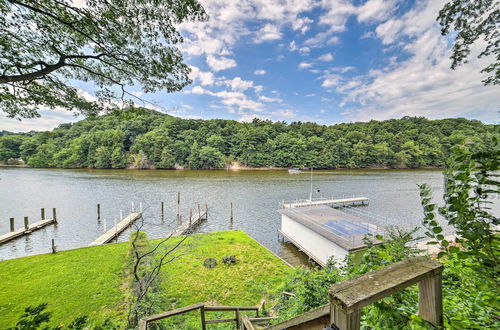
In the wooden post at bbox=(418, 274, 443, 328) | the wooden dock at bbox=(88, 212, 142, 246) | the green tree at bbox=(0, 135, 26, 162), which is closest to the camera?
the wooden post at bbox=(418, 274, 443, 328)

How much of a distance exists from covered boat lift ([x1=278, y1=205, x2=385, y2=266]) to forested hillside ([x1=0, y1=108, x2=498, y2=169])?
41.7 metres

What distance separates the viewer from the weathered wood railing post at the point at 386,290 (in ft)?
2.32

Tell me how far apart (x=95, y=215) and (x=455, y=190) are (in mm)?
25372

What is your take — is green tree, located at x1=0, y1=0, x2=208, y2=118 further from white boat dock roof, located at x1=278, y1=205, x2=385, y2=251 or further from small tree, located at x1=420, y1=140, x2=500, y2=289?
white boat dock roof, located at x1=278, y1=205, x2=385, y2=251

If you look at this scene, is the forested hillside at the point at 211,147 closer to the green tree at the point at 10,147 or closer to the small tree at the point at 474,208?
the green tree at the point at 10,147

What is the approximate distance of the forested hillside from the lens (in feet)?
177

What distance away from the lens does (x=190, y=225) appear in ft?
54.8

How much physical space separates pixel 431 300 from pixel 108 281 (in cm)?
1142

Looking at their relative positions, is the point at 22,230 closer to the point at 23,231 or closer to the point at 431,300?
the point at 23,231

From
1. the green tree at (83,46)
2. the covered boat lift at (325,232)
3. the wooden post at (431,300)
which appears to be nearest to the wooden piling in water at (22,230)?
the green tree at (83,46)

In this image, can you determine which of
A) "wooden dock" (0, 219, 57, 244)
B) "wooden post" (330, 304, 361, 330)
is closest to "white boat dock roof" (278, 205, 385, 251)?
"wooden post" (330, 304, 361, 330)

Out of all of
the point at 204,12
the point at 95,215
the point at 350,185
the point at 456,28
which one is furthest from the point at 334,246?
the point at 350,185

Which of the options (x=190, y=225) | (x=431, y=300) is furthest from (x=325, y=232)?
(x=431, y=300)

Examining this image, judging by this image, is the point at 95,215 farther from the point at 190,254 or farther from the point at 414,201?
the point at 414,201
